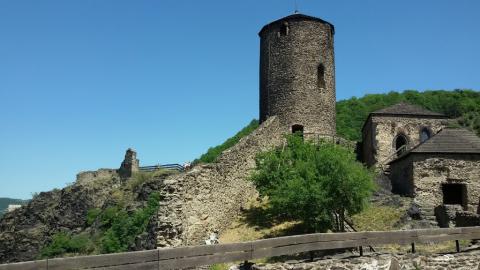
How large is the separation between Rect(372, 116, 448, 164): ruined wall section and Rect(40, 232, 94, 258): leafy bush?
15820mm

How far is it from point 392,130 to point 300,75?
6.33 metres

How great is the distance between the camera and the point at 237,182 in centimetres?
1850

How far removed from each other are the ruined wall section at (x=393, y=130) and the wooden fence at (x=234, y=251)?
51.2 feet

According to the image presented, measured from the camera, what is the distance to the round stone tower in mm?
25266

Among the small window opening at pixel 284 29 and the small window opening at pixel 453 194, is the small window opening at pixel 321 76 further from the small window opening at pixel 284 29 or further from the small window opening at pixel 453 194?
the small window opening at pixel 453 194

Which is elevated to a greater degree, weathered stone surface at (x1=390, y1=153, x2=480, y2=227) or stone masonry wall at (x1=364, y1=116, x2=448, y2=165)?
stone masonry wall at (x1=364, y1=116, x2=448, y2=165)

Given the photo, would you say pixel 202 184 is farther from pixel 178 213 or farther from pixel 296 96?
pixel 296 96

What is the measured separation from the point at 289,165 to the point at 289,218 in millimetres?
1982

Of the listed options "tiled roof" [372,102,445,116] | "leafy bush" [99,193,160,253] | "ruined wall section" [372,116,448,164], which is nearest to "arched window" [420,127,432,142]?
"ruined wall section" [372,116,448,164]

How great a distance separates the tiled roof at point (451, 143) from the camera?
2042cm

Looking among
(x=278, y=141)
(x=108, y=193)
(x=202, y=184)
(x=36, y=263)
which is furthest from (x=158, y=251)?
(x=108, y=193)

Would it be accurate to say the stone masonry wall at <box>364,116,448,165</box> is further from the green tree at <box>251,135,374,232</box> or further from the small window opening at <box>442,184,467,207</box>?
the green tree at <box>251,135,374,232</box>

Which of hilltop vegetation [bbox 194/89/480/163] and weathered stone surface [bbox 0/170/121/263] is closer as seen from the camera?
weathered stone surface [bbox 0/170/121/263]

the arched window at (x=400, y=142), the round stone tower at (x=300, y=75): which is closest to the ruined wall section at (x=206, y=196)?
the round stone tower at (x=300, y=75)
